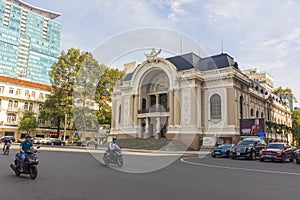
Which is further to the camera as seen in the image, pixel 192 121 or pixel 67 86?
pixel 67 86

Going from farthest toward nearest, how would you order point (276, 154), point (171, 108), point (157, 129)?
point (157, 129)
point (171, 108)
point (276, 154)

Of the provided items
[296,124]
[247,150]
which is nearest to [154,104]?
[247,150]

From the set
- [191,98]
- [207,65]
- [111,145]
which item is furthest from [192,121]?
[111,145]

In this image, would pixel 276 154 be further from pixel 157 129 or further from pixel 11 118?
pixel 11 118

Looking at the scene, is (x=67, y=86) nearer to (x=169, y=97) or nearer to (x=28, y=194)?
(x=169, y=97)

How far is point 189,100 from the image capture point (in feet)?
119

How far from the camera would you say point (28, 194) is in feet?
18.7

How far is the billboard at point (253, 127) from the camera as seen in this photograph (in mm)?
30298

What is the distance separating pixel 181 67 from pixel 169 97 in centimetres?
527

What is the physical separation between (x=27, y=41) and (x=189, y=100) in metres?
111

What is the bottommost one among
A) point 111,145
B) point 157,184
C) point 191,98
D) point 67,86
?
point 157,184

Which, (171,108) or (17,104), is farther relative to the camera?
(17,104)

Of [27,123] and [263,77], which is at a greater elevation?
[263,77]

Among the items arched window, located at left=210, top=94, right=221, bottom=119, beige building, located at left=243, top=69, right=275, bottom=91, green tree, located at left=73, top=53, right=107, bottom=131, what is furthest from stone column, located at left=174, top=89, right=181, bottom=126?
beige building, located at left=243, top=69, right=275, bottom=91
